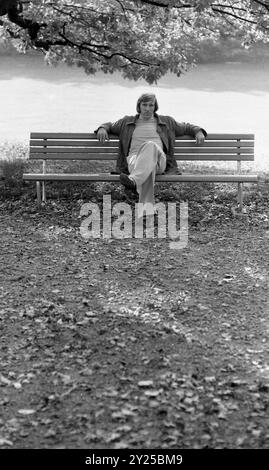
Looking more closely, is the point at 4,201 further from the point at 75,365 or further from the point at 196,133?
the point at 75,365

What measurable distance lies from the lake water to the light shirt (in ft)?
16.0

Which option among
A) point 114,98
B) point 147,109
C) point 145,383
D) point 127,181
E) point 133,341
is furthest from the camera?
point 114,98

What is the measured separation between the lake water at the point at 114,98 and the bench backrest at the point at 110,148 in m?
4.38

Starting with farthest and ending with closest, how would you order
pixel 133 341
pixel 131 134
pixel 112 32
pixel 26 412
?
pixel 112 32 → pixel 131 134 → pixel 133 341 → pixel 26 412

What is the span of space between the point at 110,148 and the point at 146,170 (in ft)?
3.10

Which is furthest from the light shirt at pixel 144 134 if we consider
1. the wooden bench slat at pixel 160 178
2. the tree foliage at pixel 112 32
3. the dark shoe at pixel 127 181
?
the tree foliage at pixel 112 32

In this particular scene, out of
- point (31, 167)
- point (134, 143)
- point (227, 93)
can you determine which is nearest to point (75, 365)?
point (134, 143)

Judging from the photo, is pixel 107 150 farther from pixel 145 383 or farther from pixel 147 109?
pixel 145 383

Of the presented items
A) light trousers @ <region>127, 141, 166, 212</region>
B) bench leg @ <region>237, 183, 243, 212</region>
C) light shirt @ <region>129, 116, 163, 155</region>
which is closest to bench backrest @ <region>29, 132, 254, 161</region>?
light shirt @ <region>129, 116, 163, 155</region>

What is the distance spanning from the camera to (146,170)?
742 centimetres

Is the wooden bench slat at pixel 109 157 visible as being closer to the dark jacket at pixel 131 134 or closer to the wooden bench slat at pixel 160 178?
the dark jacket at pixel 131 134

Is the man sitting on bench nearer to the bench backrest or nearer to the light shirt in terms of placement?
the light shirt

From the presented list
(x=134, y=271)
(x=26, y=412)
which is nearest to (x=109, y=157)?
(x=134, y=271)

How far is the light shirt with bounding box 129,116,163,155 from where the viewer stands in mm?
8000
